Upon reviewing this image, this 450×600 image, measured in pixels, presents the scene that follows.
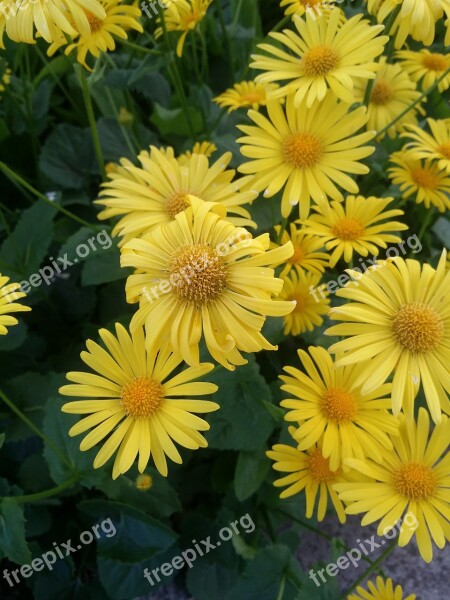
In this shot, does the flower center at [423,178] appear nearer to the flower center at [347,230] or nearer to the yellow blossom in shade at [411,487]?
the flower center at [347,230]

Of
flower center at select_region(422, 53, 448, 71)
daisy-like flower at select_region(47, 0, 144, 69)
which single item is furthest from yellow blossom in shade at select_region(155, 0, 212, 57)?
flower center at select_region(422, 53, 448, 71)

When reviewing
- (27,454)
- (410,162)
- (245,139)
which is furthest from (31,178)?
(410,162)

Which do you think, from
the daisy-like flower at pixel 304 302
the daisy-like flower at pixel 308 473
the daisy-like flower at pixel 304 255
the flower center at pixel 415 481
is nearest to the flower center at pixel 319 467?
the daisy-like flower at pixel 308 473

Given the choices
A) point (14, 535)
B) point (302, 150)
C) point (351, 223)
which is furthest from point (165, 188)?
point (14, 535)

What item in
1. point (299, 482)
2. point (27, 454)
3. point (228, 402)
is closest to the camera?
point (299, 482)

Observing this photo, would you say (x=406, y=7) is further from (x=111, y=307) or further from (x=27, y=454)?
(x=27, y=454)

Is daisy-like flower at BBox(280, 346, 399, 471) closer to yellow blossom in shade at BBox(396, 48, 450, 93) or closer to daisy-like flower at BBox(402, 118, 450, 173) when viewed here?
daisy-like flower at BBox(402, 118, 450, 173)

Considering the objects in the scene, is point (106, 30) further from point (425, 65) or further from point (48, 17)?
point (425, 65)
